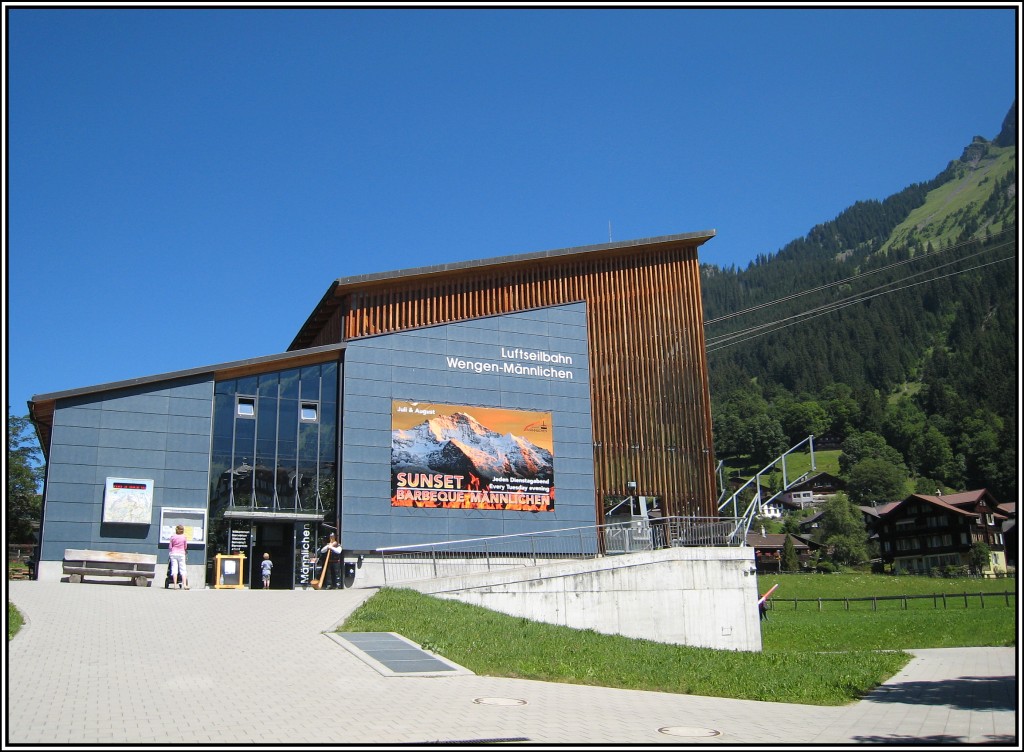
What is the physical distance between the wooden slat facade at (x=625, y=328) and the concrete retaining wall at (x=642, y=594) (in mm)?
4915

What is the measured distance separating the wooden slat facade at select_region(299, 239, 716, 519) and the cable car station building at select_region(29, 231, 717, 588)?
61 millimetres

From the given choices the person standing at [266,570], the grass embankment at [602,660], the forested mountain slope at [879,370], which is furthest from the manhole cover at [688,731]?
the forested mountain slope at [879,370]

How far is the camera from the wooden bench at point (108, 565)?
22.1 metres

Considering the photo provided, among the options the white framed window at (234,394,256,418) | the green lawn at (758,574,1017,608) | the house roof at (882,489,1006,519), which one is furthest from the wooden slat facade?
the house roof at (882,489,1006,519)

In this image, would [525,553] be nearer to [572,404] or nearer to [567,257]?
[572,404]

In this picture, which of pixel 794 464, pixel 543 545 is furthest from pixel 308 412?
pixel 794 464

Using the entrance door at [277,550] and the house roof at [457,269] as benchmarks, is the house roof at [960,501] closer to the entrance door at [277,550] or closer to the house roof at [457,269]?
the house roof at [457,269]

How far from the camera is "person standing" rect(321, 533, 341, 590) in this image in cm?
2417

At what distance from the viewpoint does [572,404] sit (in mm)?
29703

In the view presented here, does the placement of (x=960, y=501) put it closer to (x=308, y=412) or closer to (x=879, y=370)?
(x=308, y=412)

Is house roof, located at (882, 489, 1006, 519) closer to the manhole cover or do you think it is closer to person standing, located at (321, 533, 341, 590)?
person standing, located at (321, 533, 341, 590)

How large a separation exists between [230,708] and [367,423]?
54.8 ft

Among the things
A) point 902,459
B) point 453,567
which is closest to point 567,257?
point 453,567

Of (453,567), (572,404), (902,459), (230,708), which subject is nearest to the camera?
(230,708)
